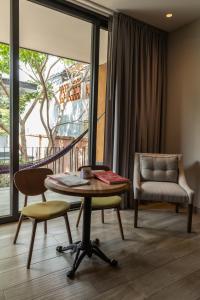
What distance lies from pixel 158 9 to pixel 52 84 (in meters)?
1.65

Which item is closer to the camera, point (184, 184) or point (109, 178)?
point (109, 178)

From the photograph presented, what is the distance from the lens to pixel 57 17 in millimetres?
2957

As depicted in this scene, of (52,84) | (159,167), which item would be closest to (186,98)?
(159,167)

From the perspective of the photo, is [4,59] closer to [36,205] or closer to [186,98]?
[36,205]

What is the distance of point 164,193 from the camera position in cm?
269

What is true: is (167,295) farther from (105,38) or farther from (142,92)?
(105,38)

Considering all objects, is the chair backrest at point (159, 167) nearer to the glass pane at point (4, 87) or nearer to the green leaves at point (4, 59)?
the glass pane at point (4, 87)

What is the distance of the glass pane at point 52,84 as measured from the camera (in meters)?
2.88

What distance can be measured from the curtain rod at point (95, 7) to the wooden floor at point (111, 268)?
8.77 ft

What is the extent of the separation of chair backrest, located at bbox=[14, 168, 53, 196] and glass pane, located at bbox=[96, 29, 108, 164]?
111 cm

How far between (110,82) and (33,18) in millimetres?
1209

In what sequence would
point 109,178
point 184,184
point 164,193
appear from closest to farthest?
point 109,178
point 164,193
point 184,184

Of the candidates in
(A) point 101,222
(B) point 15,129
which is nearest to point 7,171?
(B) point 15,129

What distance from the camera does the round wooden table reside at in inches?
65.2
